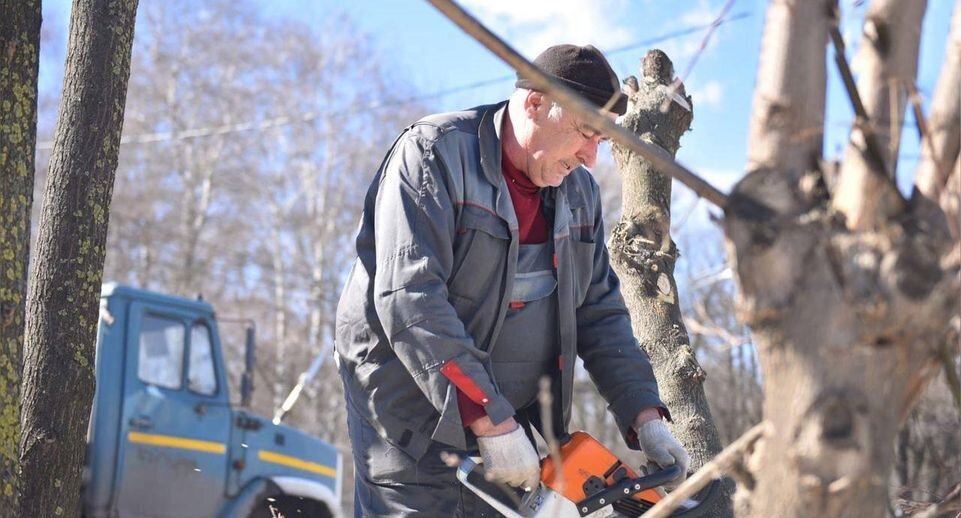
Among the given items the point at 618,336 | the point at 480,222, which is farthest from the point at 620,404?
the point at 480,222

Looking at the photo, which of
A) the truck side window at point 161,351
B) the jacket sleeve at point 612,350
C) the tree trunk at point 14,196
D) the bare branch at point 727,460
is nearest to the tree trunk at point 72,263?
the tree trunk at point 14,196

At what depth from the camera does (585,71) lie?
321cm

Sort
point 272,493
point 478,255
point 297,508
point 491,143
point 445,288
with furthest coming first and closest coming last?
point 272,493 < point 297,508 < point 491,143 < point 478,255 < point 445,288

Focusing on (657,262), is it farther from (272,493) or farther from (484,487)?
(272,493)

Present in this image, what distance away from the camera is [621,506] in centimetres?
302

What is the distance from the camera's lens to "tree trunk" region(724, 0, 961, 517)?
166 centimetres

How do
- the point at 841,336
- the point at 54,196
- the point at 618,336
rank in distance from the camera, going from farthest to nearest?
the point at 618,336
the point at 54,196
the point at 841,336

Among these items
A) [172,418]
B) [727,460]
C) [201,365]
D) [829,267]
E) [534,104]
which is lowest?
[727,460]

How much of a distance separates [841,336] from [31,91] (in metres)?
2.24

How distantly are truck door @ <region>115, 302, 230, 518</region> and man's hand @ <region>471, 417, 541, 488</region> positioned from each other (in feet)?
18.4

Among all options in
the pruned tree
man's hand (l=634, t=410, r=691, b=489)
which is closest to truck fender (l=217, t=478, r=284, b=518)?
man's hand (l=634, t=410, r=691, b=489)

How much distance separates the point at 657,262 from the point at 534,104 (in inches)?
45.0

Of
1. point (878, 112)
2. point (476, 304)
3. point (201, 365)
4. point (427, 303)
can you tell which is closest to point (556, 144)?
point (476, 304)

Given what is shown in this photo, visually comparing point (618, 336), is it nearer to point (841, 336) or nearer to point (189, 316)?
point (841, 336)
